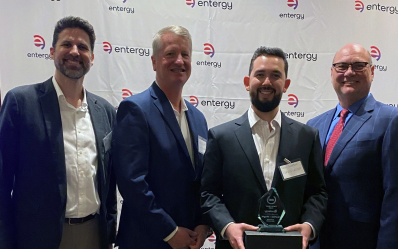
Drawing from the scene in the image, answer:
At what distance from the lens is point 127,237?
6.26ft

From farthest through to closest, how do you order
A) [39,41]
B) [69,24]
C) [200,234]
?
1. [39,41]
2. [69,24]
3. [200,234]

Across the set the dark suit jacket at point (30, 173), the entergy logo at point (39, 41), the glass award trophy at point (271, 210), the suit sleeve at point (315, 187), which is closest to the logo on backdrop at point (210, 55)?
the entergy logo at point (39, 41)

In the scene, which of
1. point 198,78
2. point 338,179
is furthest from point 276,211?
point 198,78

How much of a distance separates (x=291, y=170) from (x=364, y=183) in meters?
0.62

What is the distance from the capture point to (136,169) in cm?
180

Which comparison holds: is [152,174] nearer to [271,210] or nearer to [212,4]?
[271,210]

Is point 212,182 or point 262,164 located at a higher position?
point 262,164

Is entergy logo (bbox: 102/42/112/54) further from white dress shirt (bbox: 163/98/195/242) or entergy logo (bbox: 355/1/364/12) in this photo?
entergy logo (bbox: 355/1/364/12)

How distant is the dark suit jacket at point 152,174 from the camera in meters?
1.78

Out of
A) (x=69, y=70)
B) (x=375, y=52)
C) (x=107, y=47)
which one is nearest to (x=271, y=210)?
(x=69, y=70)

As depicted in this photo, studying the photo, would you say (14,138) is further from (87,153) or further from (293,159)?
(293,159)

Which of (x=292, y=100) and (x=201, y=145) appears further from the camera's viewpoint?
(x=292, y=100)

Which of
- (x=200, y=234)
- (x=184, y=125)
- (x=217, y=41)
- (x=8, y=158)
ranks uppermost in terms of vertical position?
(x=217, y=41)

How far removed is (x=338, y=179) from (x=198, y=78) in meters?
2.19
